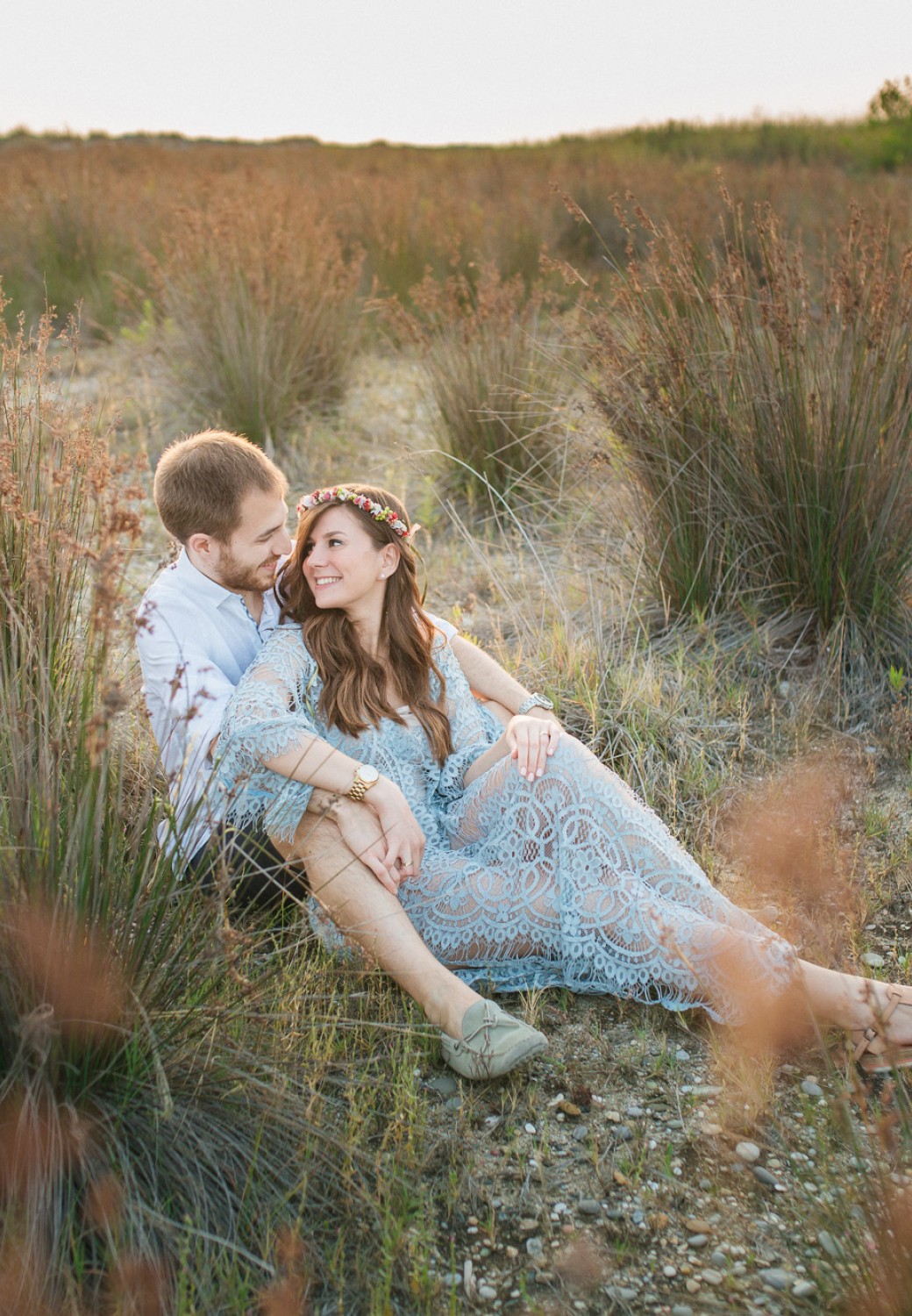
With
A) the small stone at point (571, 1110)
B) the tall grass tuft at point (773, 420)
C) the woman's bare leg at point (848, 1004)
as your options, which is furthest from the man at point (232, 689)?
the tall grass tuft at point (773, 420)

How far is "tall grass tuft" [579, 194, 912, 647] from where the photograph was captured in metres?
3.31


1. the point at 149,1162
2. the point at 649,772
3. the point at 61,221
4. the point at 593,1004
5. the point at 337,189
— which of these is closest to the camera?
the point at 149,1162

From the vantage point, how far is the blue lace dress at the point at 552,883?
2.24 metres

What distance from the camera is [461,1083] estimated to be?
6.82ft

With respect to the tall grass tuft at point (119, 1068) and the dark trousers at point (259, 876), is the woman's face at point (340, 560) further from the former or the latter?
the tall grass tuft at point (119, 1068)

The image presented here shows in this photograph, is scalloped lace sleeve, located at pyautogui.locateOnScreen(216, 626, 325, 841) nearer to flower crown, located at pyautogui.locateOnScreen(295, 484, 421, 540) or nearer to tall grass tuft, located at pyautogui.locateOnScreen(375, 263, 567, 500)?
flower crown, located at pyautogui.locateOnScreen(295, 484, 421, 540)

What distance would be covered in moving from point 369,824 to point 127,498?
2.95 ft

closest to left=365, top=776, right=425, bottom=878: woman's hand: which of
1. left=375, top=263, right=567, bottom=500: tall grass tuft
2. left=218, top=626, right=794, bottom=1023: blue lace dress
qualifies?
left=218, top=626, right=794, bottom=1023: blue lace dress

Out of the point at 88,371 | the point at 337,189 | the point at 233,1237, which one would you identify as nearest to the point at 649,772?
the point at 233,1237

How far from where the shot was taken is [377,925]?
2.16 metres

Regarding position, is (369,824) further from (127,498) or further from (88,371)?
(88,371)

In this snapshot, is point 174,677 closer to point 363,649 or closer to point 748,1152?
point 363,649

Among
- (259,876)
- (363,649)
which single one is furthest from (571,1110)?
(363,649)

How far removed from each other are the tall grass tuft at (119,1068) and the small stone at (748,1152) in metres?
0.66
